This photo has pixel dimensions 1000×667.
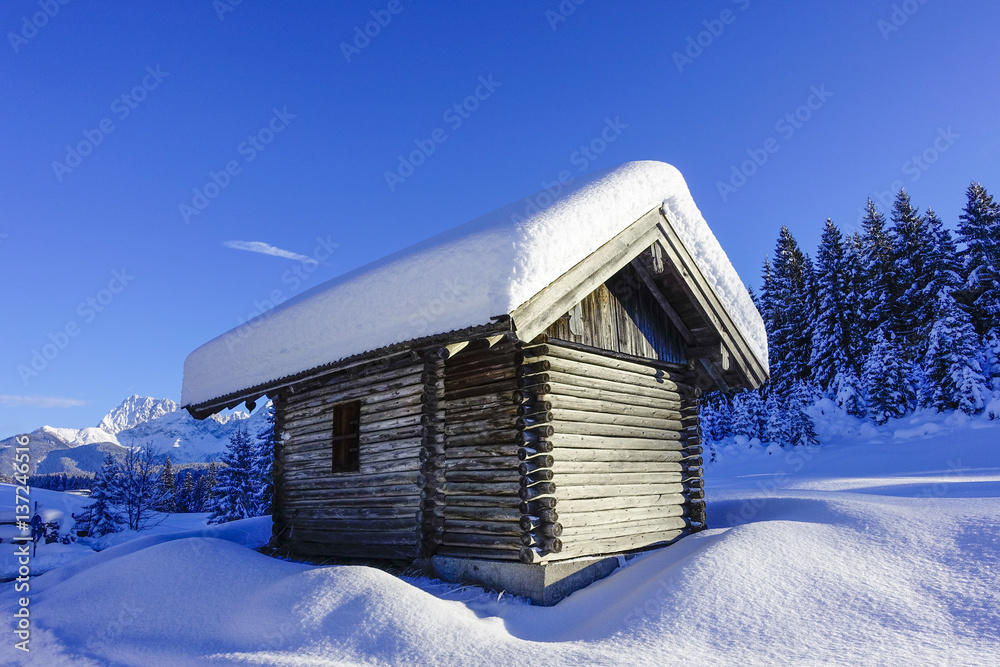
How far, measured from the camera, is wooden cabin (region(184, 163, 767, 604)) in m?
7.98

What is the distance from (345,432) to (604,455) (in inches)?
186

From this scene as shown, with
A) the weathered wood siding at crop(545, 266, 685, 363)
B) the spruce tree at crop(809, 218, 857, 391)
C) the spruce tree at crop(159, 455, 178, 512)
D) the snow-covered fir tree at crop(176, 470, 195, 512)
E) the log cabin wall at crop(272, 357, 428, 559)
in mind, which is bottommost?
the snow-covered fir tree at crop(176, 470, 195, 512)

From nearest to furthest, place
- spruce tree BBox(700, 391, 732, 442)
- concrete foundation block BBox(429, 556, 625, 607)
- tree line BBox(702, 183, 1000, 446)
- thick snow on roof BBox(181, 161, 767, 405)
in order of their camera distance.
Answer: thick snow on roof BBox(181, 161, 767, 405) → concrete foundation block BBox(429, 556, 625, 607) → tree line BBox(702, 183, 1000, 446) → spruce tree BBox(700, 391, 732, 442)

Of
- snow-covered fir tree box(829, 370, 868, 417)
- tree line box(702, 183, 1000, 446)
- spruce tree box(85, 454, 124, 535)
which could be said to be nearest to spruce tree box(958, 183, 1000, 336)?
tree line box(702, 183, 1000, 446)

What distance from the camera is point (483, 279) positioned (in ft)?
24.0

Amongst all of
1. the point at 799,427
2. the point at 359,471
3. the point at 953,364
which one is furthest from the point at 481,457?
the point at 953,364

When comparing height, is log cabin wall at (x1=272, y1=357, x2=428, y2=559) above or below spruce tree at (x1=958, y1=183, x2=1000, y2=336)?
below

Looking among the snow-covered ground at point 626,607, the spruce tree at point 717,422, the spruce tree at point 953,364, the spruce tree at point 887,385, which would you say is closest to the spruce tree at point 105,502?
the snow-covered ground at point 626,607

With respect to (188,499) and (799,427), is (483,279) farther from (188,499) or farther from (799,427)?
(188,499)

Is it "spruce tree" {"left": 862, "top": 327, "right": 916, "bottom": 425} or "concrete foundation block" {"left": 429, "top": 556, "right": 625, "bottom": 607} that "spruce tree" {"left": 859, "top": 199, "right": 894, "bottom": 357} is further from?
"concrete foundation block" {"left": 429, "top": 556, "right": 625, "bottom": 607}

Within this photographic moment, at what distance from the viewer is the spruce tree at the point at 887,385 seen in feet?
97.3

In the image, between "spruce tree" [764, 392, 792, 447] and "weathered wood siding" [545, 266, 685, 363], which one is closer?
"weathered wood siding" [545, 266, 685, 363]

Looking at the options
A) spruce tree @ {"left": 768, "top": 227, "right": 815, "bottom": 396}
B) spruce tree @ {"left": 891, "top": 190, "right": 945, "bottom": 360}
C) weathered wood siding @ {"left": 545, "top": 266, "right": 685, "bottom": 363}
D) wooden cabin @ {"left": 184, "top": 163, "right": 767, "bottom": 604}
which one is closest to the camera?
wooden cabin @ {"left": 184, "top": 163, "right": 767, "bottom": 604}

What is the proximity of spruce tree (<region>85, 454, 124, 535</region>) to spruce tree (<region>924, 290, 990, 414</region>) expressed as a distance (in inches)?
1659
